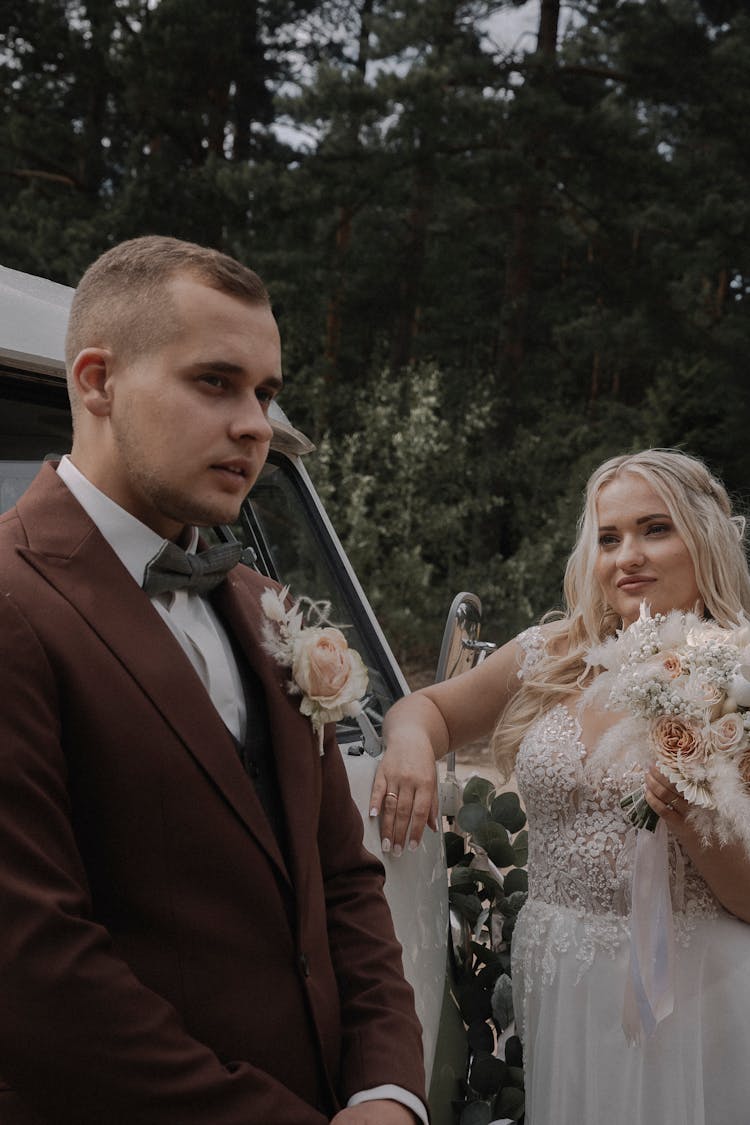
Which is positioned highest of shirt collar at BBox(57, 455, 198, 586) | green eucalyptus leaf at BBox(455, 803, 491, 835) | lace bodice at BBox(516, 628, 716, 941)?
shirt collar at BBox(57, 455, 198, 586)

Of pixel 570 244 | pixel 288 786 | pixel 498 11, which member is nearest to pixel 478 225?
pixel 570 244

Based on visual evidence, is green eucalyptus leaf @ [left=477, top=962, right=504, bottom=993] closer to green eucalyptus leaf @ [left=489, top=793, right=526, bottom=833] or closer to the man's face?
green eucalyptus leaf @ [left=489, top=793, right=526, bottom=833]

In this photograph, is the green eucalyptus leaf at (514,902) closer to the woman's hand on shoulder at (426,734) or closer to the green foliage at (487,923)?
the green foliage at (487,923)

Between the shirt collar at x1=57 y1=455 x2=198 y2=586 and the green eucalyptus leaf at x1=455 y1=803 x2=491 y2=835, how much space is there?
195 cm

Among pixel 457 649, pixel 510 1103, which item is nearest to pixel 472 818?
pixel 457 649

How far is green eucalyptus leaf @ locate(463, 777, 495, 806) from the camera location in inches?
138

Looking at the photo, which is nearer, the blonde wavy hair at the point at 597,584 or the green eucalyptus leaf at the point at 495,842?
the blonde wavy hair at the point at 597,584

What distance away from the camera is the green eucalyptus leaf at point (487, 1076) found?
2805mm

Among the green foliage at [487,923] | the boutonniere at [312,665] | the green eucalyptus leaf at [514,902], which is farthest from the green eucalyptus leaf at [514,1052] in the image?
the boutonniere at [312,665]

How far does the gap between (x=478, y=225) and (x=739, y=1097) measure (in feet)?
55.4

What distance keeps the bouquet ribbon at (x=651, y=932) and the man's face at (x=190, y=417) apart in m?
1.38

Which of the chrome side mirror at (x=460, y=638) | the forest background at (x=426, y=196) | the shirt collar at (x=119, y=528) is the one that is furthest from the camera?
the forest background at (x=426, y=196)

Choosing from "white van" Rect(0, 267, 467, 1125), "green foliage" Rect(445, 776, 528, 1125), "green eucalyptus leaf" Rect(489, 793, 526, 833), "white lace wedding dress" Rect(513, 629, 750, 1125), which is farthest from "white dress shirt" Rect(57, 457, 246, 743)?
"green eucalyptus leaf" Rect(489, 793, 526, 833)

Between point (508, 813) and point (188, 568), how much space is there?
2.01 metres
